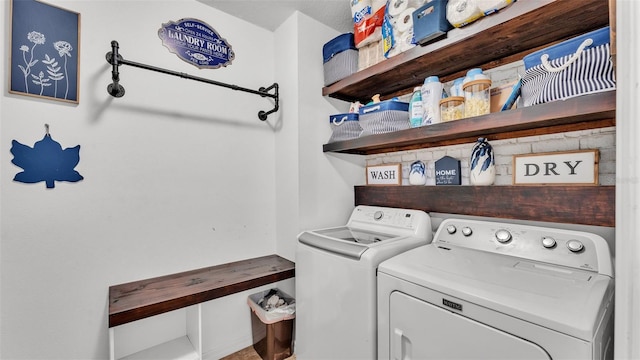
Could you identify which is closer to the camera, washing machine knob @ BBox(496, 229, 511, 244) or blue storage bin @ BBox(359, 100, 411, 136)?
washing machine knob @ BBox(496, 229, 511, 244)

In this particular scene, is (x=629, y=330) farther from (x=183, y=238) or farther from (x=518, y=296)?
(x=183, y=238)

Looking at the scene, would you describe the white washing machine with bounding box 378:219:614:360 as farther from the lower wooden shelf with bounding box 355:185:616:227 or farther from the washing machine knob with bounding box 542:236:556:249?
the lower wooden shelf with bounding box 355:185:616:227

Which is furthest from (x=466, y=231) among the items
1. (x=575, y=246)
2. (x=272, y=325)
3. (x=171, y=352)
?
(x=171, y=352)

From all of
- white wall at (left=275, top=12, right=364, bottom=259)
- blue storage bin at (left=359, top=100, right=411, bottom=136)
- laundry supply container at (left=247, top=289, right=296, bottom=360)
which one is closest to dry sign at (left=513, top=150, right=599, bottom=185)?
blue storage bin at (left=359, top=100, right=411, bottom=136)

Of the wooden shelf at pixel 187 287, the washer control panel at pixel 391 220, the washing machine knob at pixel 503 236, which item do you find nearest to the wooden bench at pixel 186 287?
the wooden shelf at pixel 187 287

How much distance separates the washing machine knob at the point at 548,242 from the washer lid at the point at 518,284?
91 millimetres

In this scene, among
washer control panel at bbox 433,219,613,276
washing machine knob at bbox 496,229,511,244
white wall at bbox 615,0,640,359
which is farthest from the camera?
washing machine knob at bbox 496,229,511,244

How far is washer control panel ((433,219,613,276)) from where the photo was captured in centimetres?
110

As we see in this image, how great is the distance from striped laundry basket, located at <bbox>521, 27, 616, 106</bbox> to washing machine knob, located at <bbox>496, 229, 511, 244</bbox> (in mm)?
608

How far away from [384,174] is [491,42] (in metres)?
1.06

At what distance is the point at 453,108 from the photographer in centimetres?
147

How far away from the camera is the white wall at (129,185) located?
1.37 meters

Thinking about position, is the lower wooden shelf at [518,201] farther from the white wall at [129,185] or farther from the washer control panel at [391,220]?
the white wall at [129,185]

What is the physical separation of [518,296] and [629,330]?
241 mm
